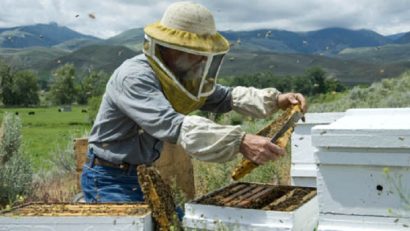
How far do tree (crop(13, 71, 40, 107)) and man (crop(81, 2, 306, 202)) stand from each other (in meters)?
67.2

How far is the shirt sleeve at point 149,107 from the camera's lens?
3.03 metres

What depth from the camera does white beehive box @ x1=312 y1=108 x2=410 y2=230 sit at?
2.32 metres

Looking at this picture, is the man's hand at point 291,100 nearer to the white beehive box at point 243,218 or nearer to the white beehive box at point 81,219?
the white beehive box at point 243,218

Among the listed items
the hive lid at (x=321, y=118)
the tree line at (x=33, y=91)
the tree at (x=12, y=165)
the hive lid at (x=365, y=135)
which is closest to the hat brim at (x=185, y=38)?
the hive lid at (x=365, y=135)

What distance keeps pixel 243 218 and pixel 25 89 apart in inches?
2869

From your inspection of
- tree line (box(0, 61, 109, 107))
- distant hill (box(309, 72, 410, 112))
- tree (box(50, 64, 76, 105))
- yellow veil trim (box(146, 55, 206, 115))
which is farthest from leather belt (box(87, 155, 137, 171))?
tree (box(50, 64, 76, 105))

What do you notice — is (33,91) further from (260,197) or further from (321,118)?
(260,197)

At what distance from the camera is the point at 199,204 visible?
287 cm

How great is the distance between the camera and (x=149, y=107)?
314cm

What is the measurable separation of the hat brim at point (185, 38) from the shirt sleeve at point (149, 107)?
251 millimetres

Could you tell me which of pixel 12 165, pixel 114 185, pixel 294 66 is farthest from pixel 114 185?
pixel 294 66

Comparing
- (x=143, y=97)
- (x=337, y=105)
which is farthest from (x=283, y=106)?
(x=337, y=105)

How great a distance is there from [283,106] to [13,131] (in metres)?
5.08

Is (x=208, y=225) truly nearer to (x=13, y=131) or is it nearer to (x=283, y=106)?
(x=283, y=106)
